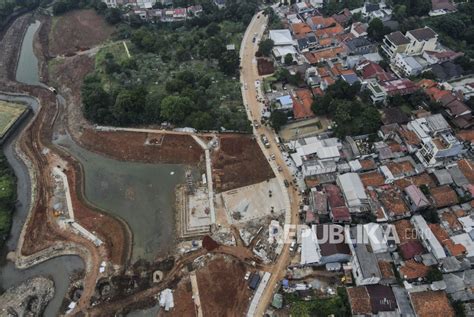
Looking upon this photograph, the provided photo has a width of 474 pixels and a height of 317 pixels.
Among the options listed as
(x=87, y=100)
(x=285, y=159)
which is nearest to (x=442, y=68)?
(x=285, y=159)

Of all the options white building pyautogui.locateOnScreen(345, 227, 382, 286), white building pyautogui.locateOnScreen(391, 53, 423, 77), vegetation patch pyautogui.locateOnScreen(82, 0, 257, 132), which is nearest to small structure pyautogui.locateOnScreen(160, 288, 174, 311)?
white building pyautogui.locateOnScreen(345, 227, 382, 286)

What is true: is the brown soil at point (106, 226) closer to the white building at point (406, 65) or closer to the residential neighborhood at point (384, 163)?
the residential neighborhood at point (384, 163)

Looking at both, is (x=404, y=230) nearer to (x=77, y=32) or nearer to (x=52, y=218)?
(x=52, y=218)

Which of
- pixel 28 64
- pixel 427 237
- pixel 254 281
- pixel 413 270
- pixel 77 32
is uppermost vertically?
pixel 77 32

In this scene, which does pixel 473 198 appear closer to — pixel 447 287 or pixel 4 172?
pixel 447 287

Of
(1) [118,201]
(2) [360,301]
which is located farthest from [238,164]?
(2) [360,301]
